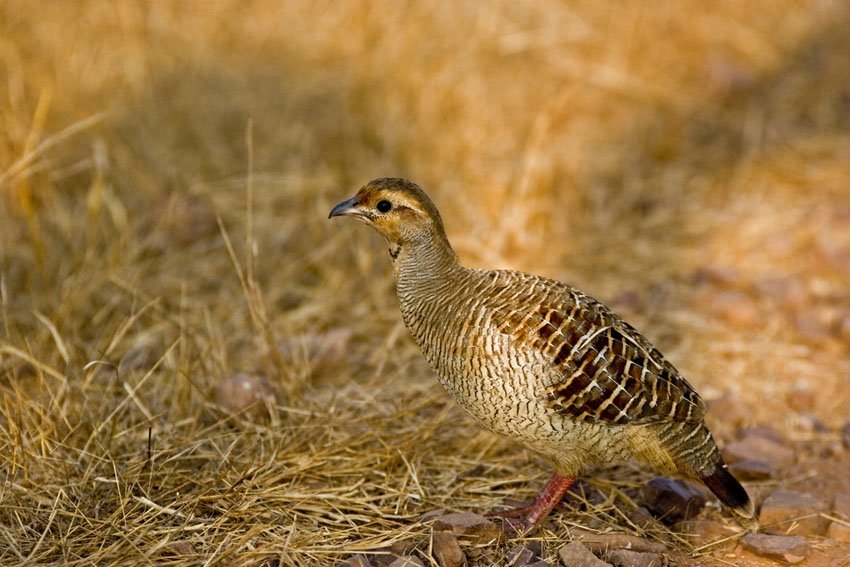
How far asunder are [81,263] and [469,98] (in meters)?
3.26

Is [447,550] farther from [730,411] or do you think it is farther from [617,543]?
[730,411]

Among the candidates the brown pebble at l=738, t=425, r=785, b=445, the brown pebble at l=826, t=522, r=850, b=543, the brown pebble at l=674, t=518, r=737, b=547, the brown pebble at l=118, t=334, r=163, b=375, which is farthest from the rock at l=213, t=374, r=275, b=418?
the brown pebble at l=826, t=522, r=850, b=543

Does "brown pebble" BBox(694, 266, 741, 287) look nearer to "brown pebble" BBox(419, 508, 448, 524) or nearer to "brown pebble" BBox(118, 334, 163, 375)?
"brown pebble" BBox(419, 508, 448, 524)

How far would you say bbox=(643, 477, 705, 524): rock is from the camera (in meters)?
3.89

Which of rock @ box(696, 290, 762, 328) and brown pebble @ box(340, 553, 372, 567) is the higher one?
rock @ box(696, 290, 762, 328)

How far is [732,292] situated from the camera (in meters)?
5.86

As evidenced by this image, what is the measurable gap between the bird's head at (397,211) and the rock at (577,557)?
125 centimetres

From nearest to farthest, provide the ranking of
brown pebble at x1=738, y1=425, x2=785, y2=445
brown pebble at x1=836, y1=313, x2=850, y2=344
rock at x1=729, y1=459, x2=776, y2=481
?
rock at x1=729, y1=459, x2=776, y2=481
brown pebble at x1=738, y1=425, x2=785, y2=445
brown pebble at x1=836, y1=313, x2=850, y2=344

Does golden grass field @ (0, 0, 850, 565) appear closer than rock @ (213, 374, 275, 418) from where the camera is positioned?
Yes

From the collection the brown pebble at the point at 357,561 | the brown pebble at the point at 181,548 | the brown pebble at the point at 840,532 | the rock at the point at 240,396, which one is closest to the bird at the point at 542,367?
the brown pebble at the point at 840,532

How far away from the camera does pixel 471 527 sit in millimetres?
3516

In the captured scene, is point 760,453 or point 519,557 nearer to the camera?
point 519,557

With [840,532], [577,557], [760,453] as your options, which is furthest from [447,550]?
[760,453]

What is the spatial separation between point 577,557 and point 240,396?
1.65 metres
